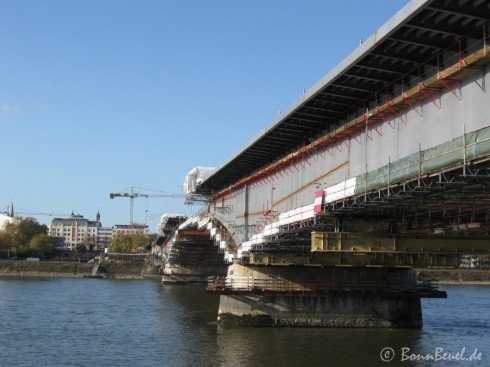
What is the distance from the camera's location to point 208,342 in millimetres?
38281

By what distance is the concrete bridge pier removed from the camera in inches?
1715

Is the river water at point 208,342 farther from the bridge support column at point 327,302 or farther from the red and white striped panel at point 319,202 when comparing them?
the red and white striped panel at point 319,202

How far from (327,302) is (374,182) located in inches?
718

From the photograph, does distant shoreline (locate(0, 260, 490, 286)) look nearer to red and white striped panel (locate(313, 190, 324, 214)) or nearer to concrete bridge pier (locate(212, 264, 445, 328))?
concrete bridge pier (locate(212, 264, 445, 328))

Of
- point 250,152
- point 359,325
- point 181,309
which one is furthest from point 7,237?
point 359,325

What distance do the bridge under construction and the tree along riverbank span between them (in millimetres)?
91193

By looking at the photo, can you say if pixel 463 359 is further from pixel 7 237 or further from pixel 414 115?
pixel 7 237

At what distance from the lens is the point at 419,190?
25188mm

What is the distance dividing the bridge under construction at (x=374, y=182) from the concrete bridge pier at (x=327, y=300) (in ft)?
0.24

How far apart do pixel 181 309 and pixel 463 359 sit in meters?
33.3

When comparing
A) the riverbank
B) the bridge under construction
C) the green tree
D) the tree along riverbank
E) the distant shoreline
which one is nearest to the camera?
the bridge under construction

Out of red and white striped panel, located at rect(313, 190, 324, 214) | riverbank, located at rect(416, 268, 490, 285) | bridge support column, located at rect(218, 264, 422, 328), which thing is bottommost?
riverbank, located at rect(416, 268, 490, 285)

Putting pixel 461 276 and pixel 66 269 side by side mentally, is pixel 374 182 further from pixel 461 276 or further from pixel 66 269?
pixel 66 269

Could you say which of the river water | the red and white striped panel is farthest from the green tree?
the red and white striped panel
